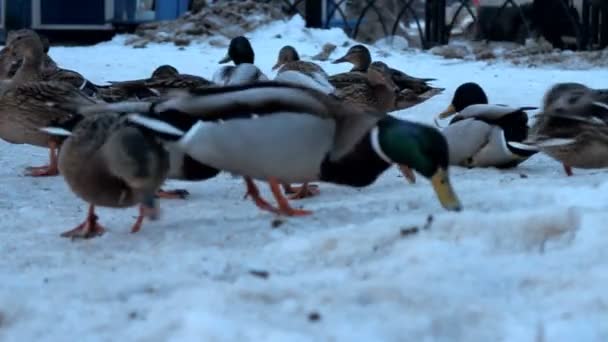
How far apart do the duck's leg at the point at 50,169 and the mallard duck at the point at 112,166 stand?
2.42 meters

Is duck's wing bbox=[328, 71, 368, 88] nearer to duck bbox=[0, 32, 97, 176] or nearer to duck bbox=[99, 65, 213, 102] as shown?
duck bbox=[99, 65, 213, 102]

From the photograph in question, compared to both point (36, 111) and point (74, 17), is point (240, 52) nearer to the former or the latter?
point (36, 111)

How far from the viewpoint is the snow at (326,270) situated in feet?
12.7

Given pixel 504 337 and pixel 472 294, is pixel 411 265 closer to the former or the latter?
pixel 472 294

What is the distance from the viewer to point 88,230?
20.3 ft

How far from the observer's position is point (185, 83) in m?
10.1

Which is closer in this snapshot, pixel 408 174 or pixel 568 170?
pixel 408 174

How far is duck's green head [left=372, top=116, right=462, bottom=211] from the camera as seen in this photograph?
5.82 m

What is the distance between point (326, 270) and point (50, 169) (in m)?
4.53

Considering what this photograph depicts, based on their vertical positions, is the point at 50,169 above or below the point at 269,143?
below

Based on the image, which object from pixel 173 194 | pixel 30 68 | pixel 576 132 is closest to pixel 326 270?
pixel 173 194

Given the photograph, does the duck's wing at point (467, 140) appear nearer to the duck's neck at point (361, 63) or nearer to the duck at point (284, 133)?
the duck at point (284, 133)

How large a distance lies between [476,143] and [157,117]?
3.27m

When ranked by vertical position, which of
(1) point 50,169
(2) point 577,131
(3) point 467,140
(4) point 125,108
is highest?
(4) point 125,108
